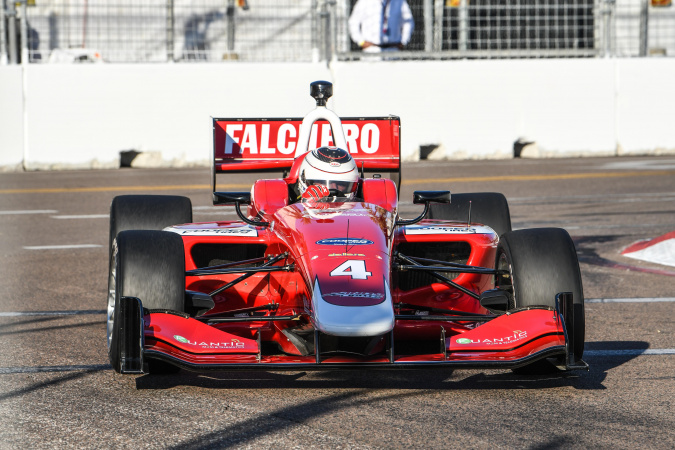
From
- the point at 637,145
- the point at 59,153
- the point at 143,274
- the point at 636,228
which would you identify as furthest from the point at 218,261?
the point at 637,145

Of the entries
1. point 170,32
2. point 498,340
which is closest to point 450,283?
point 498,340

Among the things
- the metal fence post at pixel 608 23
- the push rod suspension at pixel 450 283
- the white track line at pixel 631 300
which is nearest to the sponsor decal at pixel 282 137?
the white track line at pixel 631 300

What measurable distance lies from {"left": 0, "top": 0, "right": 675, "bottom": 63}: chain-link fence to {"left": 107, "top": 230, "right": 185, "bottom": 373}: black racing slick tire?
11354 millimetres

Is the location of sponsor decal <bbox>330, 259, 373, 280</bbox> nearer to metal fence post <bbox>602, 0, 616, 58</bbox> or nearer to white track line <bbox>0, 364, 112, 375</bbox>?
white track line <bbox>0, 364, 112, 375</bbox>

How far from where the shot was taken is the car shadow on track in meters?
5.00

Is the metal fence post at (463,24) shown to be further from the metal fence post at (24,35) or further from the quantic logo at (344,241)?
the quantic logo at (344,241)

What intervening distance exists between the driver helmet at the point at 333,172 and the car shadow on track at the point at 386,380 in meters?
1.24

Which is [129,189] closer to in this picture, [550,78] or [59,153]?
[59,153]

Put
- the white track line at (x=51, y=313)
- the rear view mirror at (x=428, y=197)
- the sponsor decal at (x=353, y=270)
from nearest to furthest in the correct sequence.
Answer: the sponsor decal at (x=353, y=270)
the rear view mirror at (x=428, y=197)
the white track line at (x=51, y=313)

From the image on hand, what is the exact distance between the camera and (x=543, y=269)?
512 cm

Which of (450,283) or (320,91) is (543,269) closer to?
(450,283)

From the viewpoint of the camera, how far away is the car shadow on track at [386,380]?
5.00 m

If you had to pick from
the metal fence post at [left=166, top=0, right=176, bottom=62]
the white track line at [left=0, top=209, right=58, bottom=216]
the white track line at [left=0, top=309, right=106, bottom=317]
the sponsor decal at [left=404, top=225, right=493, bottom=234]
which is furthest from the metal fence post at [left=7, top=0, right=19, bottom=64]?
the sponsor decal at [left=404, top=225, right=493, bottom=234]

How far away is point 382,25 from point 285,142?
31.8ft
